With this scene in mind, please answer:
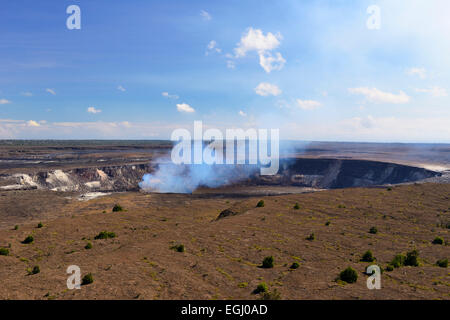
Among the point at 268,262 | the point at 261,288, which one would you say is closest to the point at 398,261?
the point at 268,262

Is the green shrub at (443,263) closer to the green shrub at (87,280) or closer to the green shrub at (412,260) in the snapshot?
the green shrub at (412,260)

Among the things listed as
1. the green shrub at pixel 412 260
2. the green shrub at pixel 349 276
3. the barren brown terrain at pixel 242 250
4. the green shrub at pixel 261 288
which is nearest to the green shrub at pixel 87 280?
the barren brown terrain at pixel 242 250

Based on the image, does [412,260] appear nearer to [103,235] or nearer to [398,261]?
[398,261]

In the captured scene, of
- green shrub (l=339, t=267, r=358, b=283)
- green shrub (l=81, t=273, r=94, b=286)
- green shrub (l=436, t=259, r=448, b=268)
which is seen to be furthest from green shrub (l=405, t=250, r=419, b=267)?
green shrub (l=81, t=273, r=94, b=286)

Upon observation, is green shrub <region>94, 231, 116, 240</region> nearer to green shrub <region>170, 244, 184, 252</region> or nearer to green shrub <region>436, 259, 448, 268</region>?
green shrub <region>170, 244, 184, 252</region>

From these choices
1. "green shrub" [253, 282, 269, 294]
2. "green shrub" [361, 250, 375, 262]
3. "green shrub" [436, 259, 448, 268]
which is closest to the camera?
"green shrub" [253, 282, 269, 294]

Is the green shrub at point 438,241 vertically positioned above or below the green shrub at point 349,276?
below
